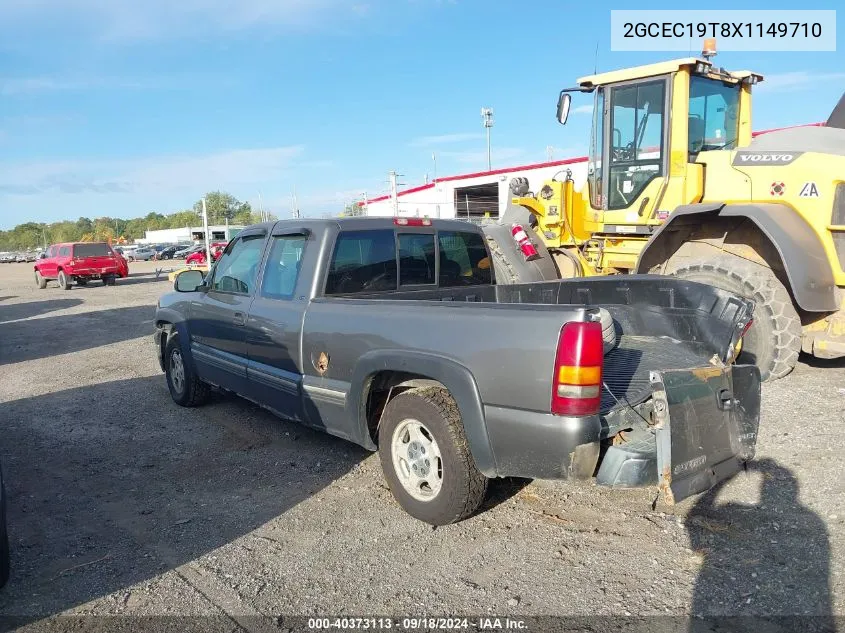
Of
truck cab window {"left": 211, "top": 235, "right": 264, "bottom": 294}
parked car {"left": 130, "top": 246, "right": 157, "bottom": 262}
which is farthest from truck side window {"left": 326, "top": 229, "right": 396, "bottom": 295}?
parked car {"left": 130, "top": 246, "right": 157, "bottom": 262}

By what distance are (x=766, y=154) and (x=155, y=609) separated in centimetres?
677

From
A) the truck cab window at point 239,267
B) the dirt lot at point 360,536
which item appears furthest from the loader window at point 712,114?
the truck cab window at point 239,267

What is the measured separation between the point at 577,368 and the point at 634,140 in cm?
590

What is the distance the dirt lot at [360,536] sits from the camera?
10.0ft

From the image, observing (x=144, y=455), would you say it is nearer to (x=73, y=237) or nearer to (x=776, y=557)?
(x=776, y=557)

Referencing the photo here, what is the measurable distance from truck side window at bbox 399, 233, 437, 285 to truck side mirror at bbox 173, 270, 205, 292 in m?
2.35

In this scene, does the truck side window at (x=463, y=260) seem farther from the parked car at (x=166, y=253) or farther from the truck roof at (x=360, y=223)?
the parked car at (x=166, y=253)

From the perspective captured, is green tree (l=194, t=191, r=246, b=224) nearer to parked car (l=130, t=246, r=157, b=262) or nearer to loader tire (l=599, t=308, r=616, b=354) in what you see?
parked car (l=130, t=246, r=157, b=262)

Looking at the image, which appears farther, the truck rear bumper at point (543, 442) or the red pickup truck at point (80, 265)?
the red pickup truck at point (80, 265)

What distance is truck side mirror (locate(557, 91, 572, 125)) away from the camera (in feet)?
26.3

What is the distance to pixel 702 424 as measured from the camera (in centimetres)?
327

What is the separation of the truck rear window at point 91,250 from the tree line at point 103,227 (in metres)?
75.1

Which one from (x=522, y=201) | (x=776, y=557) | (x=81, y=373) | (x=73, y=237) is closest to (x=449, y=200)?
(x=522, y=201)

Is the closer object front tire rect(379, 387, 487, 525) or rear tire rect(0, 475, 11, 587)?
rear tire rect(0, 475, 11, 587)
